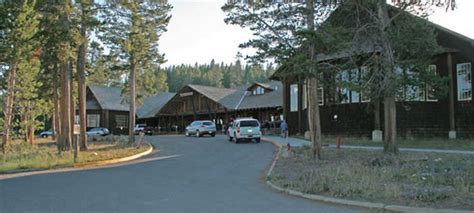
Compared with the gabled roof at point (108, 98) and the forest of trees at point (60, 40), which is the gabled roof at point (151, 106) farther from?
the forest of trees at point (60, 40)

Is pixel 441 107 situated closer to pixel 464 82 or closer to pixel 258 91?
pixel 464 82

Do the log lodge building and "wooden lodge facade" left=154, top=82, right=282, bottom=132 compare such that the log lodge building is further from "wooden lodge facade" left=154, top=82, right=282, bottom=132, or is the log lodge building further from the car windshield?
the car windshield

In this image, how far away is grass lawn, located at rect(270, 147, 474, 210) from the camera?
1086 cm

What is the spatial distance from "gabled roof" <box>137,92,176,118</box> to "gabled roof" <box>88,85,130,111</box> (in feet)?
8.04

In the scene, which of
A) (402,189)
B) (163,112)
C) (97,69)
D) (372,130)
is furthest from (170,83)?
(402,189)

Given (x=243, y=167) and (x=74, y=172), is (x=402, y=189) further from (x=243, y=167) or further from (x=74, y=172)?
(x=74, y=172)

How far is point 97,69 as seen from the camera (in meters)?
40.3

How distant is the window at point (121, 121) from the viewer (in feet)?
239

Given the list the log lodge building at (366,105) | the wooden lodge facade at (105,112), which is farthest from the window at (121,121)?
the log lodge building at (366,105)

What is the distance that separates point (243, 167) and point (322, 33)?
19.7ft

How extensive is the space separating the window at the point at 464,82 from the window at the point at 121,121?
2029 inches

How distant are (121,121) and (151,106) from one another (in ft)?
19.7

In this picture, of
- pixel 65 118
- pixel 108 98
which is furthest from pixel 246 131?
pixel 108 98

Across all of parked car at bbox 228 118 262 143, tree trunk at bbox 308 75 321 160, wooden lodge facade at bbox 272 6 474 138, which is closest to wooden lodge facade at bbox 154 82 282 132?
parked car at bbox 228 118 262 143
